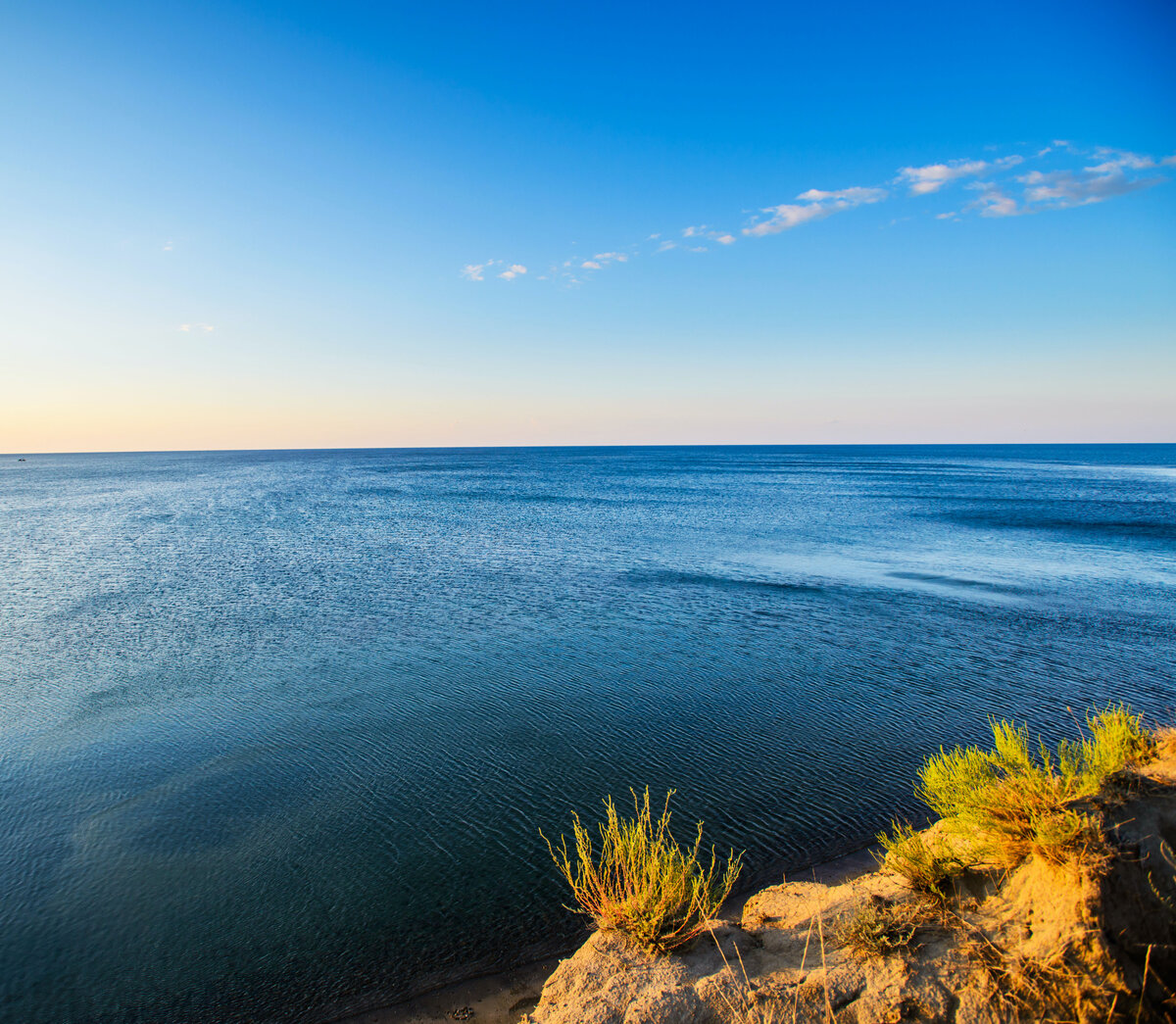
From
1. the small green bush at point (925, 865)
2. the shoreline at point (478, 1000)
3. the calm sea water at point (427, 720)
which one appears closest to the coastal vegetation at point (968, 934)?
the small green bush at point (925, 865)

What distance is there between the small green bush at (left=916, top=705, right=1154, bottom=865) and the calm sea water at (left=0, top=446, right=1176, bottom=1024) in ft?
10.2

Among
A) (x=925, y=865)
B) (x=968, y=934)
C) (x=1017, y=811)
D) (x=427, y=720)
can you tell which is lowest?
(x=427, y=720)

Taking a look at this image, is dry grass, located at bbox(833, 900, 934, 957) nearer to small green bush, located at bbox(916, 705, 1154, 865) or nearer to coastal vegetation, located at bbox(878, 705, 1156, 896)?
coastal vegetation, located at bbox(878, 705, 1156, 896)

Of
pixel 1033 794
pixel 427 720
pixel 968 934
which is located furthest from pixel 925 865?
pixel 427 720

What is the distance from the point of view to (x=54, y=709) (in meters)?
13.6

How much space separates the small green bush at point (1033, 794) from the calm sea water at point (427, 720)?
3.11 meters

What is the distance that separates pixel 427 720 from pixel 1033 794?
10523 mm

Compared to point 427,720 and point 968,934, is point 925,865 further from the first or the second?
point 427,720

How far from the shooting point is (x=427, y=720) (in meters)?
13.1

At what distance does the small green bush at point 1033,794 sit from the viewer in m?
4.94

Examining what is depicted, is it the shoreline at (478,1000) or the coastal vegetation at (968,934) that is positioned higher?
the coastal vegetation at (968,934)

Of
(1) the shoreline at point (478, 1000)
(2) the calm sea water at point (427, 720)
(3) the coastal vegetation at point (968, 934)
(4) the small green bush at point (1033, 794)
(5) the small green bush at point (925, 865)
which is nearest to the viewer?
(3) the coastal vegetation at point (968, 934)

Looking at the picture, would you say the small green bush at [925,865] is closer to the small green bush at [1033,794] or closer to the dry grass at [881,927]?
the dry grass at [881,927]

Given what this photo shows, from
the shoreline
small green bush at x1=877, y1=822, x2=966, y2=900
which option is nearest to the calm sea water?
the shoreline
